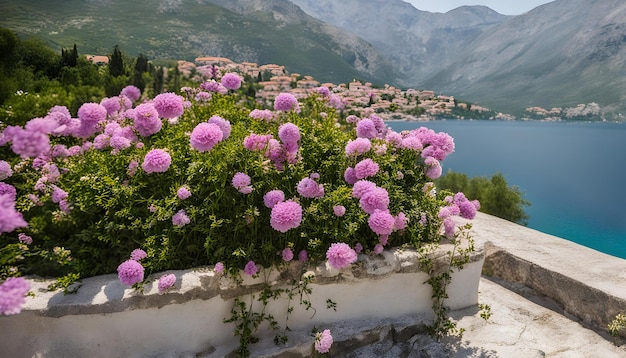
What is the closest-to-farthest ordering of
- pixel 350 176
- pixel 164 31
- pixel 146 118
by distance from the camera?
pixel 146 118 < pixel 350 176 < pixel 164 31

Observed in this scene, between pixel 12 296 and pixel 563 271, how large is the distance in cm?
506

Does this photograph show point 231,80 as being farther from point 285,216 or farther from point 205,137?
point 285,216

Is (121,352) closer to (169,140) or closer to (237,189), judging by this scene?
(237,189)

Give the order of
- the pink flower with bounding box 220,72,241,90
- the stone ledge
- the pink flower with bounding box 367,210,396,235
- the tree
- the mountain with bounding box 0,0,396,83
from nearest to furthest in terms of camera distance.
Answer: the pink flower with bounding box 367,210,396,235
the stone ledge
the pink flower with bounding box 220,72,241,90
the tree
the mountain with bounding box 0,0,396,83

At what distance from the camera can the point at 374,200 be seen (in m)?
3.12

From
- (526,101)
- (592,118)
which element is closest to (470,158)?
(592,118)

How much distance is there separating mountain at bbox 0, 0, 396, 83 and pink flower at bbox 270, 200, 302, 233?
110973 millimetres

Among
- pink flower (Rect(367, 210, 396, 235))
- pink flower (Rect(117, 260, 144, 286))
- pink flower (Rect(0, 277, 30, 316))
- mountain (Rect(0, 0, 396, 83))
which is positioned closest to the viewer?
pink flower (Rect(0, 277, 30, 316))

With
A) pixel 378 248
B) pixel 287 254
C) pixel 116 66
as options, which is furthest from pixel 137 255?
pixel 116 66

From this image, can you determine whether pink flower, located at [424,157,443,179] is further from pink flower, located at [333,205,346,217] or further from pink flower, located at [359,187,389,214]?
pink flower, located at [333,205,346,217]

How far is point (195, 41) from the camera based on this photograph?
14588 cm

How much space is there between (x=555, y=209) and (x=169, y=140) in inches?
1977

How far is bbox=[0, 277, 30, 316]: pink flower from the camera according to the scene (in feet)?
5.50

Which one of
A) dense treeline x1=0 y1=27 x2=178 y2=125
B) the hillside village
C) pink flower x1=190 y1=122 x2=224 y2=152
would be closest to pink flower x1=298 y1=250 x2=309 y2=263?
pink flower x1=190 y1=122 x2=224 y2=152
